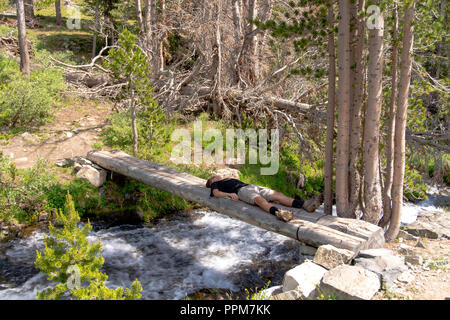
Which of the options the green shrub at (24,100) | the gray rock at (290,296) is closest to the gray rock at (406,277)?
the gray rock at (290,296)

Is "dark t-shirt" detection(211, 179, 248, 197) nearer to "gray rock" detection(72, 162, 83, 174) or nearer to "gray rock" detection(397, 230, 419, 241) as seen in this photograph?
"gray rock" detection(397, 230, 419, 241)

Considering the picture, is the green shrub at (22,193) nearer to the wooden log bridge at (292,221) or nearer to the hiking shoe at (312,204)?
the wooden log bridge at (292,221)

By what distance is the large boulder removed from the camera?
416 centimetres

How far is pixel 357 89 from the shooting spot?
6.28 meters

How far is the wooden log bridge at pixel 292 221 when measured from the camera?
5.23 metres

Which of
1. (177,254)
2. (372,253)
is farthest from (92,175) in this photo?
(372,253)

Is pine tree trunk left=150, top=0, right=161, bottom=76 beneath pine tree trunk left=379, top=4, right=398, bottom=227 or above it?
above

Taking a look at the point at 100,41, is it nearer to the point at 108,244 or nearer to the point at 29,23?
the point at 29,23

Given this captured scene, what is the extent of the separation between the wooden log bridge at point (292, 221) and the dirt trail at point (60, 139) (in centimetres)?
327

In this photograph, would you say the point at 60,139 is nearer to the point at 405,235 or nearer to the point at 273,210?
the point at 273,210

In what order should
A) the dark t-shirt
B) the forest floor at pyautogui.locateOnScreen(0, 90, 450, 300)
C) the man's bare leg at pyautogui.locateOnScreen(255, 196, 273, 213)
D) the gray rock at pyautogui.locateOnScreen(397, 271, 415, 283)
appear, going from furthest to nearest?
the dark t-shirt → the man's bare leg at pyautogui.locateOnScreen(255, 196, 273, 213) → the gray rock at pyautogui.locateOnScreen(397, 271, 415, 283) → the forest floor at pyautogui.locateOnScreen(0, 90, 450, 300)

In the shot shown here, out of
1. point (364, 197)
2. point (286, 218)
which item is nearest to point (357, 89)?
point (364, 197)

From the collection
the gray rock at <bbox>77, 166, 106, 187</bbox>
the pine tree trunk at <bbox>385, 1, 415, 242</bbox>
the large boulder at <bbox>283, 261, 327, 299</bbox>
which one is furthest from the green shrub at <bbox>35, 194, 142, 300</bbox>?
the gray rock at <bbox>77, 166, 106, 187</bbox>

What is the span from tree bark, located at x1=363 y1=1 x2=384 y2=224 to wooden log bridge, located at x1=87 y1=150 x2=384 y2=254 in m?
0.62
